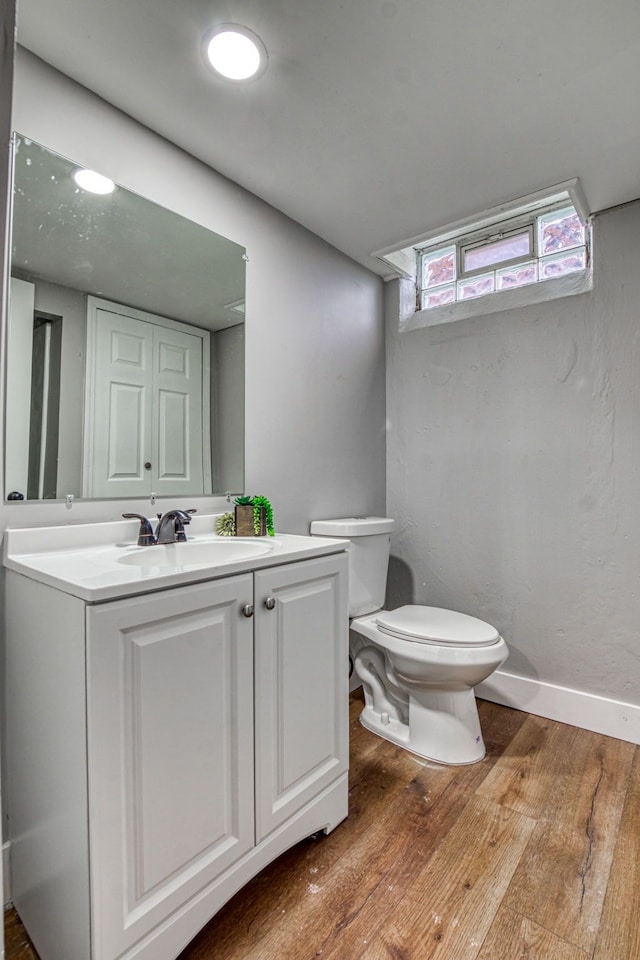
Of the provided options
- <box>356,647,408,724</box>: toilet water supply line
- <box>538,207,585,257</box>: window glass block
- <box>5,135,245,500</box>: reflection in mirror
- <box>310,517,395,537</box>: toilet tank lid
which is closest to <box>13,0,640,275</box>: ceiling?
<box>538,207,585,257</box>: window glass block

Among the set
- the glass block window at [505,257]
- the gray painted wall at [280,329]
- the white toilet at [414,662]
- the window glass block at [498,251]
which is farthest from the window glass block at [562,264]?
the white toilet at [414,662]

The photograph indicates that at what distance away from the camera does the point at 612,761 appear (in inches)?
68.0

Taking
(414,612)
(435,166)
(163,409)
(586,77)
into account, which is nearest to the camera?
(586,77)

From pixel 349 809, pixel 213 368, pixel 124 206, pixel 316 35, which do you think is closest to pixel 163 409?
pixel 213 368

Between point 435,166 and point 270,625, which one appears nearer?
point 270,625

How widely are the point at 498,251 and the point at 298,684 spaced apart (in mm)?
2041

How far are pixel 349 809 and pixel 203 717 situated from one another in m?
0.76

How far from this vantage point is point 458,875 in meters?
1.24

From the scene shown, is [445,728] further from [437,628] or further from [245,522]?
[245,522]

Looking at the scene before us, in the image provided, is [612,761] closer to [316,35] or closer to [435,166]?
[435,166]

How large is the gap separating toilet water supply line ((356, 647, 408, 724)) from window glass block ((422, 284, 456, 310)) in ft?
5.44

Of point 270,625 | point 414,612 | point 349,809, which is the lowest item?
point 349,809

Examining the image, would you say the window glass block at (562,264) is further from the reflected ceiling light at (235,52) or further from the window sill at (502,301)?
the reflected ceiling light at (235,52)

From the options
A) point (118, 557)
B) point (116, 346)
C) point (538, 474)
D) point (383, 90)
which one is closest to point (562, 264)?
point (538, 474)
